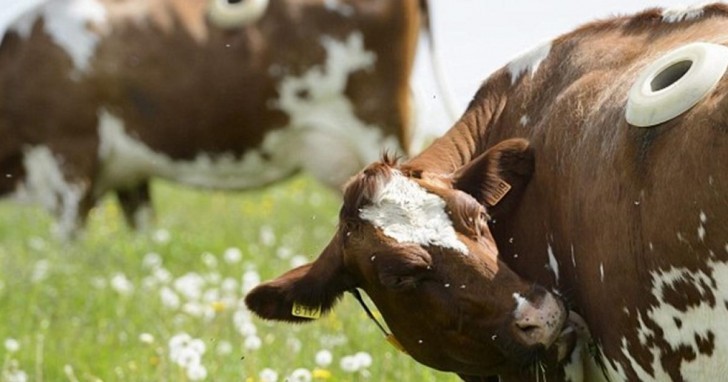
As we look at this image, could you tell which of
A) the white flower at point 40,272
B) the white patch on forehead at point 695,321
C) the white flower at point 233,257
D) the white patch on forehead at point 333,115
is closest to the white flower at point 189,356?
the white patch on forehead at point 695,321

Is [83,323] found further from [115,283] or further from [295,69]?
[295,69]

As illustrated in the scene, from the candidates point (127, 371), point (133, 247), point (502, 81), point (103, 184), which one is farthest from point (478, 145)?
point (103, 184)

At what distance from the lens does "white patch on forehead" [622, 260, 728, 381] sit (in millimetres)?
4676

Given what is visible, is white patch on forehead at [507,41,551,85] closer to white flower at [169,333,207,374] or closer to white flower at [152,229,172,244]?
white flower at [169,333,207,374]

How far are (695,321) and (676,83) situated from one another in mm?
745

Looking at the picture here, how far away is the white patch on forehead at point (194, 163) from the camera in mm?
13594

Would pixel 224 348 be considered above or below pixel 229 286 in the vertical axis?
above

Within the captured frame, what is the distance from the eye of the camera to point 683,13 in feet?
18.6

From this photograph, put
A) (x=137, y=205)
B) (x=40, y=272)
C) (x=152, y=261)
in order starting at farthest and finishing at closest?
(x=137, y=205), (x=152, y=261), (x=40, y=272)

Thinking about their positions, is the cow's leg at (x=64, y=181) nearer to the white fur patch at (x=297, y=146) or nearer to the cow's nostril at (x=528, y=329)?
the white fur patch at (x=297, y=146)

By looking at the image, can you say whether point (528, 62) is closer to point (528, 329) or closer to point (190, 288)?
point (528, 329)

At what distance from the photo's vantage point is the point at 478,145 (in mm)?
6211

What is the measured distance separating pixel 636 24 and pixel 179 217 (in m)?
11.0

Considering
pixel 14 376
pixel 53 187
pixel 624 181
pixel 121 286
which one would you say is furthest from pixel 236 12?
pixel 624 181
